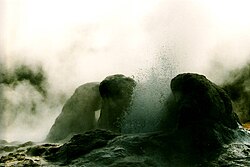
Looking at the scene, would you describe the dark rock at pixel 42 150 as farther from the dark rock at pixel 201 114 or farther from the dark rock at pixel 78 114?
the dark rock at pixel 78 114

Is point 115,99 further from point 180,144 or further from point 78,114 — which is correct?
point 180,144

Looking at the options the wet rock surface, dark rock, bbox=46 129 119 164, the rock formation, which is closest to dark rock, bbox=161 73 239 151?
the wet rock surface

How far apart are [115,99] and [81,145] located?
24.9 ft

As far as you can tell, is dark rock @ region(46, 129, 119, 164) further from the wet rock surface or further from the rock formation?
the rock formation

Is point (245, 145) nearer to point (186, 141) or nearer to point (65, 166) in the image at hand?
point (186, 141)

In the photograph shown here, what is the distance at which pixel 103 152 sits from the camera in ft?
38.6

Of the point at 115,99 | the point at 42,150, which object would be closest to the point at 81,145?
the point at 42,150

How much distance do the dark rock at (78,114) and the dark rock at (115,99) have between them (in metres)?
4.63

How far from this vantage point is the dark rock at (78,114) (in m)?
25.6

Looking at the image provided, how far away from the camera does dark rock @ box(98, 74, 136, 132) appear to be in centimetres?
1920

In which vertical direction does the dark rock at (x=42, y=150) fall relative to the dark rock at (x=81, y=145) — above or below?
below

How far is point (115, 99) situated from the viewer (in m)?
19.8

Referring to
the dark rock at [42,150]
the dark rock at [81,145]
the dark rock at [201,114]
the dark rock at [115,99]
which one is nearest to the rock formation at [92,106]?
the dark rock at [115,99]

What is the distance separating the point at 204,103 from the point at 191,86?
0.76m
